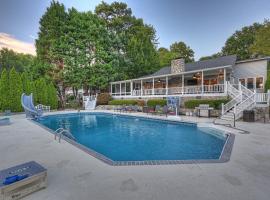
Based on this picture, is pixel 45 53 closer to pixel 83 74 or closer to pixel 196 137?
pixel 83 74

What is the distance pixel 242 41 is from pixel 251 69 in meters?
22.5

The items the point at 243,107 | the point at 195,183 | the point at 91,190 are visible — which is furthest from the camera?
the point at 243,107

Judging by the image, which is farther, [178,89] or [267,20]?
[267,20]

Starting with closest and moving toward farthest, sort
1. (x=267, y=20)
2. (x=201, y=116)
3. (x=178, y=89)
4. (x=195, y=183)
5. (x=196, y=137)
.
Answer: (x=195, y=183) < (x=196, y=137) < (x=201, y=116) < (x=178, y=89) < (x=267, y=20)

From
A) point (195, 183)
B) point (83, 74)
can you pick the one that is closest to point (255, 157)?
point (195, 183)

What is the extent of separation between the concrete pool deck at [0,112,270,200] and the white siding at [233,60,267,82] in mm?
14193

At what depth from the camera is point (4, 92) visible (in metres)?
18.2

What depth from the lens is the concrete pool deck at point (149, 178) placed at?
2.97 m

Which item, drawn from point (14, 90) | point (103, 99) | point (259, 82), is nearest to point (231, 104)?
point (259, 82)

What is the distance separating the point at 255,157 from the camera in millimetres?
4820

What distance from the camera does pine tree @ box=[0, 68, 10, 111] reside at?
59.4ft

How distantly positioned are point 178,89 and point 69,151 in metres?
15.2

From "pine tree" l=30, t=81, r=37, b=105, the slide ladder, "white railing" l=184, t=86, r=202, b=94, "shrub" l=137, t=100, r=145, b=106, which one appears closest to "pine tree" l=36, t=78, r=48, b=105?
"pine tree" l=30, t=81, r=37, b=105

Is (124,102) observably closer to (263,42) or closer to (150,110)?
(150,110)
